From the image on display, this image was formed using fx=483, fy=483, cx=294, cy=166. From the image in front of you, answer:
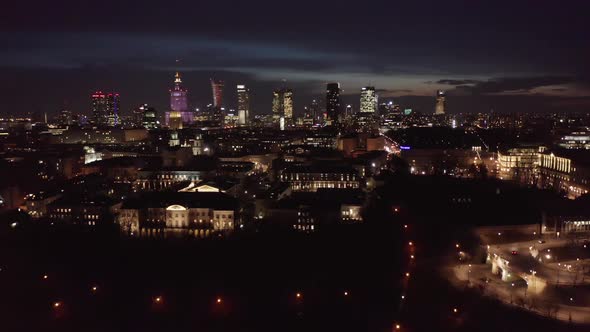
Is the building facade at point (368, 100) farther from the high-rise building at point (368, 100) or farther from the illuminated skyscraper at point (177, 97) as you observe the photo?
the illuminated skyscraper at point (177, 97)

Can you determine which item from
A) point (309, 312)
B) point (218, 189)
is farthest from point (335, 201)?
point (309, 312)

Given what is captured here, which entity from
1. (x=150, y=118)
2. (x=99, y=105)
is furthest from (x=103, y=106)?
(x=150, y=118)

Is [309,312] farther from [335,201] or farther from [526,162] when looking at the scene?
[526,162]

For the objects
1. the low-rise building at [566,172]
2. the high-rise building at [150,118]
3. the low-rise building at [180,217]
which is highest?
the high-rise building at [150,118]

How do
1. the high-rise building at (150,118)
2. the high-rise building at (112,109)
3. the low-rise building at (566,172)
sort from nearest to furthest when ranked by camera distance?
the low-rise building at (566,172) < the high-rise building at (150,118) < the high-rise building at (112,109)

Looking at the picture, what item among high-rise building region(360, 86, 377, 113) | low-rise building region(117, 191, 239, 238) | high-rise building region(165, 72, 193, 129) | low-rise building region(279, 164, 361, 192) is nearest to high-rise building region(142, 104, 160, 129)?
high-rise building region(165, 72, 193, 129)

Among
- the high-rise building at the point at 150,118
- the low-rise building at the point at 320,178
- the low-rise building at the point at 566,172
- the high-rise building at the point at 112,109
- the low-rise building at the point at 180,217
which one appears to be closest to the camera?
the low-rise building at the point at 180,217

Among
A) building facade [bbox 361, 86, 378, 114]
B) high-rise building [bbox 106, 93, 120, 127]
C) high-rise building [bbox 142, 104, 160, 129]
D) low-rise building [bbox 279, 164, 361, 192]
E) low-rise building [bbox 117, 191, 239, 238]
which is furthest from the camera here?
building facade [bbox 361, 86, 378, 114]

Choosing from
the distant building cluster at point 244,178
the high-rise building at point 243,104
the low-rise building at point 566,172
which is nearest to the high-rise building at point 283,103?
the high-rise building at point 243,104

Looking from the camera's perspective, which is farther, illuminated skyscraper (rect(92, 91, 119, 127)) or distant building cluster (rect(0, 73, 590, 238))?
illuminated skyscraper (rect(92, 91, 119, 127))

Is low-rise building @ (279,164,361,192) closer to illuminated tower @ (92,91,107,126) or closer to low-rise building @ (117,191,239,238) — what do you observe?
low-rise building @ (117,191,239,238)

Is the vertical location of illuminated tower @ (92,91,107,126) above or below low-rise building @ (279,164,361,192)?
above
